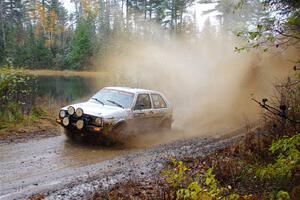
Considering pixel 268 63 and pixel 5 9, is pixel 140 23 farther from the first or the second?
pixel 268 63

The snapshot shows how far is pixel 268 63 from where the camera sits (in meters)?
20.2

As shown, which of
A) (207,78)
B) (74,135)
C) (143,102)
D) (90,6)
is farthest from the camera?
(90,6)

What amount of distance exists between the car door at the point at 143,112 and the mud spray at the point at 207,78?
2.08 metres

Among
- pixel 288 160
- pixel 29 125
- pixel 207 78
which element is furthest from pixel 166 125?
pixel 207 78

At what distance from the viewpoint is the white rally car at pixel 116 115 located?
34.5 ft

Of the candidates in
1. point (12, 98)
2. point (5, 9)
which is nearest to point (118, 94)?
point (12, 98)

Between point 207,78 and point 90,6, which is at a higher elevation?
point 90,6

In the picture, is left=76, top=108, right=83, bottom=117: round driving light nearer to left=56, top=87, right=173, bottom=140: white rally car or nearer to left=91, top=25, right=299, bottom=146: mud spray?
left=56, top=87, right=173, bottom=140: white rally car

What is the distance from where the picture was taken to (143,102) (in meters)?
12.2

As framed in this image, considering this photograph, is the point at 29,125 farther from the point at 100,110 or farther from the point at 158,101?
the point at 158,101

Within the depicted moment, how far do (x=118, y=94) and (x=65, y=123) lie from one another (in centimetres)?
219

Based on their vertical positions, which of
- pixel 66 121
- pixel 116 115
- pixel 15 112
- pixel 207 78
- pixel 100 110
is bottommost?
pixel 207 78

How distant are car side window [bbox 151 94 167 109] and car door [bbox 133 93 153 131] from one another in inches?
11.1

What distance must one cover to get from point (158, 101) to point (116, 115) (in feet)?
8.29
